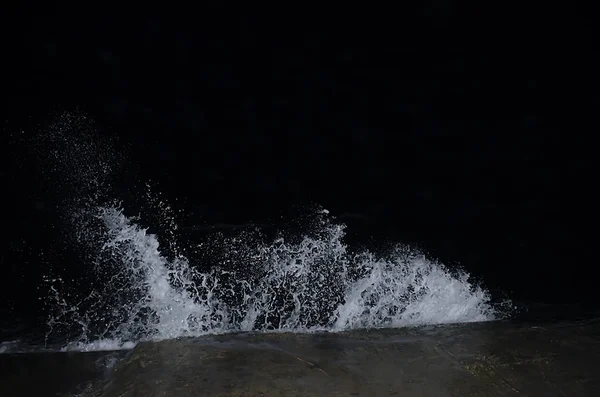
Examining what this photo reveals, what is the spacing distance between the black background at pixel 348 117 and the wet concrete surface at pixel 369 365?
7.25ft

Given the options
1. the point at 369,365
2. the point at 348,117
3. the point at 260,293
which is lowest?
the point at 369,365

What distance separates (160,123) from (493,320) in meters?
5.81

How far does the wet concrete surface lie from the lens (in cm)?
278

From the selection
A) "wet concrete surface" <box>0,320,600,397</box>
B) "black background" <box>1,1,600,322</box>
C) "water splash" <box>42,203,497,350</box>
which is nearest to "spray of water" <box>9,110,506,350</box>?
"water splash" <box>42,203,497,350</box>

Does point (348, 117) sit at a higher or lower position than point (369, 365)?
higher

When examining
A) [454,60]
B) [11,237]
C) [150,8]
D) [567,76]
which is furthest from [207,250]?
[567,76]

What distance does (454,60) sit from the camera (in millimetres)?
9516

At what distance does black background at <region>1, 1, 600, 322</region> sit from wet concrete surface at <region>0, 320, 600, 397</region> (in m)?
2.21

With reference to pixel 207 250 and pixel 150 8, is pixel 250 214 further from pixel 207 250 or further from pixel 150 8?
pixel 150 8

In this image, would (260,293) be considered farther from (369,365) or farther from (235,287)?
(369,365)

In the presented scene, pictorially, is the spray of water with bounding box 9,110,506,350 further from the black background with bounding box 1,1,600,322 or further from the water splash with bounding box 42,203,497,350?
the black background with bounding box 1,1,600,322

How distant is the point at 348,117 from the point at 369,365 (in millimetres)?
5842

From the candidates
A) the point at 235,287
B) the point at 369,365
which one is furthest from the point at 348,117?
the point at 369,365

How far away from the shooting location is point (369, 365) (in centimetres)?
309
